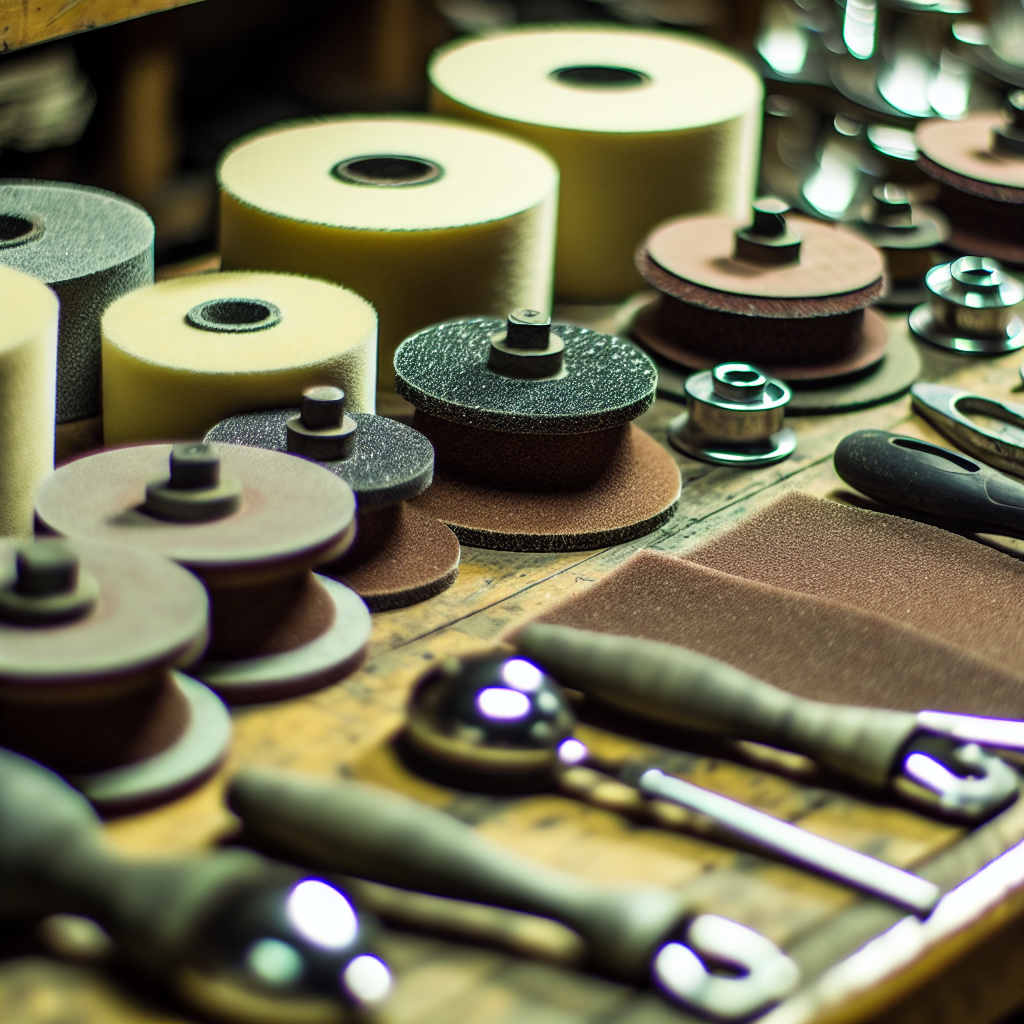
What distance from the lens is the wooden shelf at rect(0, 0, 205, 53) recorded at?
0.91 m

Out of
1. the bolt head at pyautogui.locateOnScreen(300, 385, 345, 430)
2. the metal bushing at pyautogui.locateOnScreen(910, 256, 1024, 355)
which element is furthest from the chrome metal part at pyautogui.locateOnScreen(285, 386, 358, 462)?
the metal bushing at pyautogui.locateOnScreen(910, 256, 1024, 355)

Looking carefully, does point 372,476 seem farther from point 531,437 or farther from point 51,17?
point 51,17

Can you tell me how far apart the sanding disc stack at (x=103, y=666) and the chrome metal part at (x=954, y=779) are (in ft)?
0.96

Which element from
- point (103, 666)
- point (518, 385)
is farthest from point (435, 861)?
point (518, 385)

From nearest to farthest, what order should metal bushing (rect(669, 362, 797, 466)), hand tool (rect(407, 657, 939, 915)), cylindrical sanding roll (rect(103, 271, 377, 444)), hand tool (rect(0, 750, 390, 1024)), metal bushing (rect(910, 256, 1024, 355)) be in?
1. hand tool (rect(0, 750, 390, 1024))
2. hand tool (rect(407, 657, 939, 915))
3. cylindrical sanding roll (rect(103, 271, 377, 444))
4. metal bushing (rect(669, 362, 797, 466))
5. metal bushing (rect(910, 256, 1024, 355))

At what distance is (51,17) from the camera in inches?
37.2

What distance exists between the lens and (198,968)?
0.47m

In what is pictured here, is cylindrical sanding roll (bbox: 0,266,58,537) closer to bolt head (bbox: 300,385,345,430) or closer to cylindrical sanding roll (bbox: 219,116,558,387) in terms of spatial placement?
bolt head (bbox: 300,385,345,430)

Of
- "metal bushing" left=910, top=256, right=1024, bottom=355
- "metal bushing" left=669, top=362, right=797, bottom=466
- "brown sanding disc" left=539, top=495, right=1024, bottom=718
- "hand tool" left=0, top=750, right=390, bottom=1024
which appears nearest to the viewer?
"hand tool" left=0, top=750, right=390, bottom=1024

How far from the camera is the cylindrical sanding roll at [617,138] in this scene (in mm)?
1153

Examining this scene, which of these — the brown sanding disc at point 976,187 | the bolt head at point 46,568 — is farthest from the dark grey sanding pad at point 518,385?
the brown sanding disc at point 976,187

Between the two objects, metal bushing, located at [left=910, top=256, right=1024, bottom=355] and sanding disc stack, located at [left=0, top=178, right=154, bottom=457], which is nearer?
sanding disc stack, located at [left=0, top=178, right=154, bottom=457]

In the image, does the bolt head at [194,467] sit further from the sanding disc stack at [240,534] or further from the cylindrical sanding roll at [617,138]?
the cylindrical sanding roll at [617,138]

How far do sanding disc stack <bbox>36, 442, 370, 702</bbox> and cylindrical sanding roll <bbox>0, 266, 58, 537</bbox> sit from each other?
57 mm
